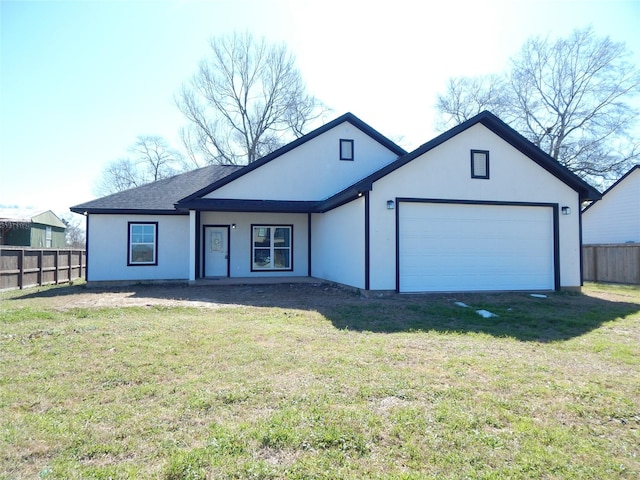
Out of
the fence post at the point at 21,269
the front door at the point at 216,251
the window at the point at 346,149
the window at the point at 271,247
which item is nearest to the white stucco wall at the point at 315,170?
the window at the point at 346,149

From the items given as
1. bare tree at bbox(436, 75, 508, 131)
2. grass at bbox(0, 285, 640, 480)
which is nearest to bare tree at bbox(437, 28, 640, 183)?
bare tree at bbox(436, 75, 508, 131)

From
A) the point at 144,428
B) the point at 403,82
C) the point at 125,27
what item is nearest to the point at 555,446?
the point at 144,428

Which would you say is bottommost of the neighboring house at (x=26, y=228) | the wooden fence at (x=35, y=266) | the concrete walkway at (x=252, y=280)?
the concrete walkway at (x=252, y=280)

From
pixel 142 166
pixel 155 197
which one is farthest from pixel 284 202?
pixel 142 166

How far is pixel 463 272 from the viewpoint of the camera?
12078mm

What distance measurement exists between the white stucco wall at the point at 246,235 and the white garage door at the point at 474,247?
6043 millimetres

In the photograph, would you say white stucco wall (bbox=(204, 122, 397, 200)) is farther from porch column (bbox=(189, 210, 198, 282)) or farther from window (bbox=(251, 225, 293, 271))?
window (bbox=(251, 225, 293, 271))

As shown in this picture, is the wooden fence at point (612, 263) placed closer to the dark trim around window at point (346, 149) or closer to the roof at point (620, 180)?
the roof at point (620, 180)

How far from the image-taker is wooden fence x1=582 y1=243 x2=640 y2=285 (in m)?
17.2

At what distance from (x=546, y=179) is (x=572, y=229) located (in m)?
1.79

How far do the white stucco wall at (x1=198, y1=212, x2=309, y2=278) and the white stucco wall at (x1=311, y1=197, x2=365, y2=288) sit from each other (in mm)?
649

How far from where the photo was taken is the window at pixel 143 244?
51.3 feet

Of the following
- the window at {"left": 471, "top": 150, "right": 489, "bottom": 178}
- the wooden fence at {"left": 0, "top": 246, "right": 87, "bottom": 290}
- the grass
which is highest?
the window at {"left": 471, "top": 150, "right": 489, "bottom": 178}

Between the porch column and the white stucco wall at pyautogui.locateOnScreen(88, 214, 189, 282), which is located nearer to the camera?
the porch column
